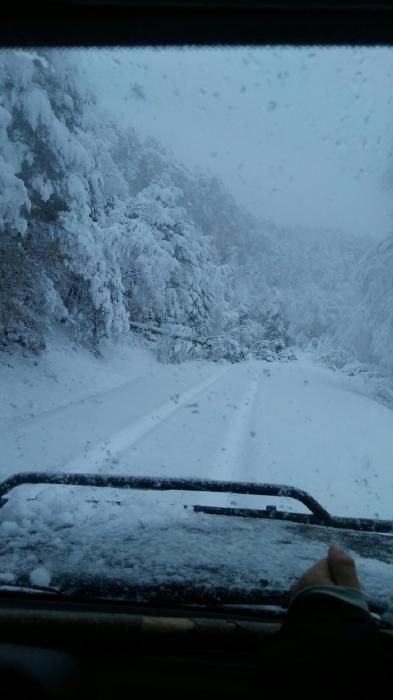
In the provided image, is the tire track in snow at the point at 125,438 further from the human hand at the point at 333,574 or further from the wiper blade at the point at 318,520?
the human hand at the point at 333,574

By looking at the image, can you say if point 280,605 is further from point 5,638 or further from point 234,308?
point 234,308

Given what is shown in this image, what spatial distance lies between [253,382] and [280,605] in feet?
33.2

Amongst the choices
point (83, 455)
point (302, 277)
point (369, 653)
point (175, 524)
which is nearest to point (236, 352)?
point (302, 277)

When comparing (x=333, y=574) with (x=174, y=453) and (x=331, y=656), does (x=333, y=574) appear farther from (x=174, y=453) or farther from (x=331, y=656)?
(x=174, y=453)

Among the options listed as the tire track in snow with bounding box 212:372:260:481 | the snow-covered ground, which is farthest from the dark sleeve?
the tire track in snow with bounding box 212:372:260:481

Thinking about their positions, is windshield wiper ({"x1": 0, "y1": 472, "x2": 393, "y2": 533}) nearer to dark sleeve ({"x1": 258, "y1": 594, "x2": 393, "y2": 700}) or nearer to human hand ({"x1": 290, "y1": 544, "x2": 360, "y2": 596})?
human hand ({"x1": 290, "y1": 544, "x2": 360, "y2": 596})

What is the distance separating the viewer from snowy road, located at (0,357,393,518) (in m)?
6.24

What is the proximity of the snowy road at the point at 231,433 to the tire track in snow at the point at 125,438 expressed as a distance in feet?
0.06

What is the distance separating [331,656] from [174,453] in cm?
562

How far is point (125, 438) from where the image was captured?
7.97 metres

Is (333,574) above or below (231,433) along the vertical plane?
above

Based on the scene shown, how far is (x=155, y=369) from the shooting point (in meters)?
10.7

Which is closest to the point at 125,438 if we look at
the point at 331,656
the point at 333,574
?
the point at 333,574

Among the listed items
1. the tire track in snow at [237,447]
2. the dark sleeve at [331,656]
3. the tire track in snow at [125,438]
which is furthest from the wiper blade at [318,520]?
the tire track in snow at [125,438]
